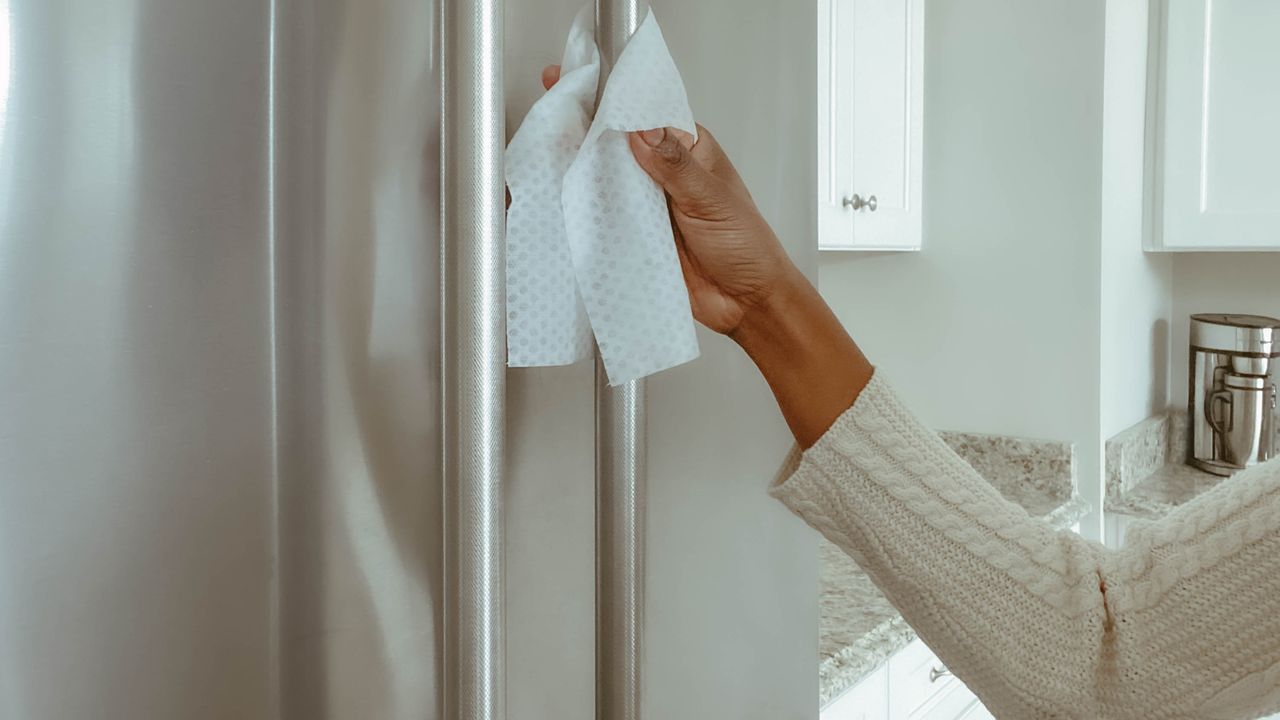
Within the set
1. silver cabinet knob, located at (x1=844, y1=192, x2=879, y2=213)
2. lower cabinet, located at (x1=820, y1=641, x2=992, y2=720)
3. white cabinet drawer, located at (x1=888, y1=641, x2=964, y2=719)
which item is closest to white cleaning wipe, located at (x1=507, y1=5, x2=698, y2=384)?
lower cabinet, located at (x1=820, y1=641, x2=992, y2=720)

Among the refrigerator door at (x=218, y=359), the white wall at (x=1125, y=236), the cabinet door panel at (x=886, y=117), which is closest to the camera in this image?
the refrigerator door at (x=218, y=359)

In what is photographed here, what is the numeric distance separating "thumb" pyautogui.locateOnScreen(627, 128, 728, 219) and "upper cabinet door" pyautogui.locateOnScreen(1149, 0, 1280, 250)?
2232 mm

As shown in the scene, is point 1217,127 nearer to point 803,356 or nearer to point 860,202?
point 860,202

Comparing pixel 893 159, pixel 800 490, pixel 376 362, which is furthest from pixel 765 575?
pixel 893 159

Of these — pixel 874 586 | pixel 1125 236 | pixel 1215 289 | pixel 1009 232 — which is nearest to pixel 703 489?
pixel 874 586

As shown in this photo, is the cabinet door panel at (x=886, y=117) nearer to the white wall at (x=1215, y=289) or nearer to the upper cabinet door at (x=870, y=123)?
the upper cabinet door at (x=870, y=123)

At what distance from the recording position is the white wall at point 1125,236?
2.21 m

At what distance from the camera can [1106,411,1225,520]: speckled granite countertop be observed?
7.50 ft

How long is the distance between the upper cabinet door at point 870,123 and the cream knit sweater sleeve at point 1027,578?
1263 mm

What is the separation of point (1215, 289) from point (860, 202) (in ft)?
4.35

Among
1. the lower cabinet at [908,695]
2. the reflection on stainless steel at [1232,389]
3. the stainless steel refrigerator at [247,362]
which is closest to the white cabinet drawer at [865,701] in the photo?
the lower cabinet at [908,695]

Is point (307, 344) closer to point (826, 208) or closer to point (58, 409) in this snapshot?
point (58, 409)

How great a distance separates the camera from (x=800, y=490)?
0.66 meters

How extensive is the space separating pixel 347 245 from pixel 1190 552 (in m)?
0.60
